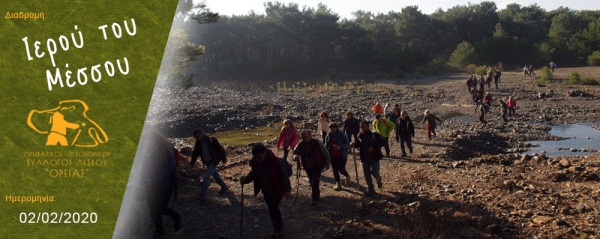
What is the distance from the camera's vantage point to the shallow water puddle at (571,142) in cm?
1670

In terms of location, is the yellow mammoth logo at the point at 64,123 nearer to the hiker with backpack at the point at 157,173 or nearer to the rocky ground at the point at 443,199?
the hiker with backpack at the point at 157,173

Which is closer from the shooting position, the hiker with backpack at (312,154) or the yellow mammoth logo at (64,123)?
the yellow mammoth logo at (64,123)

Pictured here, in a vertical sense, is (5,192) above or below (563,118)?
above

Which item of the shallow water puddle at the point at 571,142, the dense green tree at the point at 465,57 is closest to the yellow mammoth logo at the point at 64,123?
the shallow water puddle at the point at 571,142

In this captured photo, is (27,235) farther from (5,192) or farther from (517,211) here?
(517,211)

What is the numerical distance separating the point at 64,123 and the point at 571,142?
1862 cm

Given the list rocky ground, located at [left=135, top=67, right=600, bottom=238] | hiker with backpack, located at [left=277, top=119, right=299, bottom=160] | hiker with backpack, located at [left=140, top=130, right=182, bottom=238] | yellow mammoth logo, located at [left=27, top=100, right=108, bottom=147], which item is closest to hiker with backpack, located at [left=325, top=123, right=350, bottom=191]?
rocky ground, located at [left=135, top=67, right=600, bottom=238]

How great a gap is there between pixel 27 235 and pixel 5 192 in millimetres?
585

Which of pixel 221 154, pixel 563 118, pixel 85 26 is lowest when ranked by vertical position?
pixel 563 118

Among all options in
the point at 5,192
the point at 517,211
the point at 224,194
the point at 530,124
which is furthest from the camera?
the point at 530,124

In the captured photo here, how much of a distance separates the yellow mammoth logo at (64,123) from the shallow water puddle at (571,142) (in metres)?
15.2

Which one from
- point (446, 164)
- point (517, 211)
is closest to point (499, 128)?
point (446, 164)

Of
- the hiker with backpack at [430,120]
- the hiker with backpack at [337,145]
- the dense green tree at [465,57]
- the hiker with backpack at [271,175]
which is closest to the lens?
the hiker with backpack at [271,175]

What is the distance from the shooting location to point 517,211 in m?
8.19
